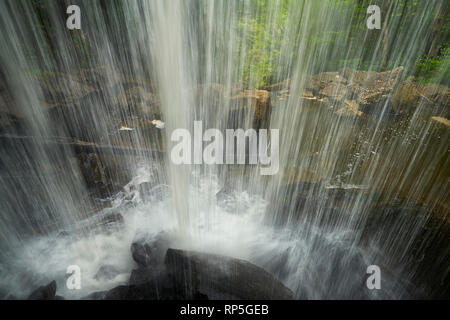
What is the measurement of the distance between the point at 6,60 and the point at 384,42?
16.1m

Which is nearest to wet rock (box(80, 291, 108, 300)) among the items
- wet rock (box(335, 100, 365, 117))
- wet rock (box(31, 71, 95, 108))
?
wet rock (box(31, 71, 95, 108))

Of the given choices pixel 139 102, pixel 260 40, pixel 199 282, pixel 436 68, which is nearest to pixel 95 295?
pixel 199 282

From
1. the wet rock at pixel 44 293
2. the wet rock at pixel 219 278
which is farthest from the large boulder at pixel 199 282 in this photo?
the wet rock at pixel 44 293

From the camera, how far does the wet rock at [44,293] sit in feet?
12.9

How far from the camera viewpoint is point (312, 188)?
674 centimetres

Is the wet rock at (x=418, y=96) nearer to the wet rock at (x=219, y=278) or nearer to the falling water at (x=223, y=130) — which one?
the falling water at (x=223, y=130)

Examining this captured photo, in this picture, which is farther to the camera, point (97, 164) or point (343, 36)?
point (343, 36)

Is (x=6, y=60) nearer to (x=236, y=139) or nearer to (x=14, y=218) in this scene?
(x=14, y=218)

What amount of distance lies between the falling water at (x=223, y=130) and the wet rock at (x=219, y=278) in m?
0.99

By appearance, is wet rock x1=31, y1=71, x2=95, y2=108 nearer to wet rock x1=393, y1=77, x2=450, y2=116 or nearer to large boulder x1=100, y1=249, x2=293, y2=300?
large boulder x1=100, y1=249, x2=293, y2=300

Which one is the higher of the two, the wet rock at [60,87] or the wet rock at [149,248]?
the wet rock at [60,87]

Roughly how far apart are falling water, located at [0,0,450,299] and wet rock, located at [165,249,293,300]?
99 cm
